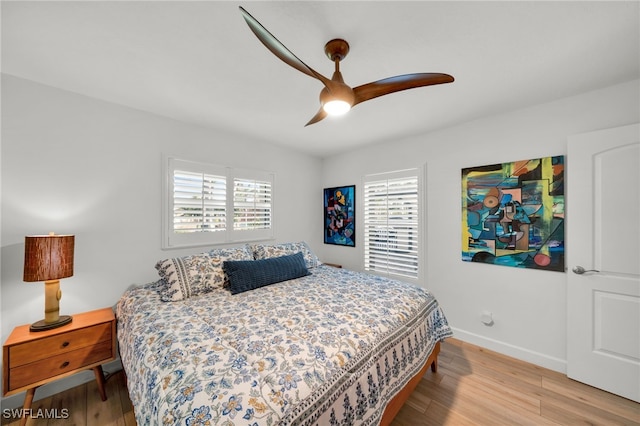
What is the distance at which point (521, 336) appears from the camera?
242 centimetres

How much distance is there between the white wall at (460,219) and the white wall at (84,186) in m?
2.76

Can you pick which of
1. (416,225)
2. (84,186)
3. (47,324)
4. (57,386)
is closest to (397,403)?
(416,225)

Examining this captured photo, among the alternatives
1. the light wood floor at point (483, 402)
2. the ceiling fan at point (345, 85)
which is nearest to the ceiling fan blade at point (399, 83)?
the ceiling fan at point (345, 85)

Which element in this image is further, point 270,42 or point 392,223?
point 392,223

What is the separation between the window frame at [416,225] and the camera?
308 centimetres

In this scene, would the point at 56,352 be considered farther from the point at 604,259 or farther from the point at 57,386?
the point at 604,259

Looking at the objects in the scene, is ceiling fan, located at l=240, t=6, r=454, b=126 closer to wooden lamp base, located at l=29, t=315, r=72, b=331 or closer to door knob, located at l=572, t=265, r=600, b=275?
door knob, located at l=572, t=265, r=600, b=275

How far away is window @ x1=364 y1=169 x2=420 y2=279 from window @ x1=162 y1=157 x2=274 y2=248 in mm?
1470

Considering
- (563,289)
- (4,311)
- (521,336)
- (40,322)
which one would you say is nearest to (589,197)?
(563,289)

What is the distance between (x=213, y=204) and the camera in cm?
287

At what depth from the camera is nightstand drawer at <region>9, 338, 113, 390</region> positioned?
1564 millimetres

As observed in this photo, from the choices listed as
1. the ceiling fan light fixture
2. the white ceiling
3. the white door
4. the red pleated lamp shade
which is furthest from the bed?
the white ceiling

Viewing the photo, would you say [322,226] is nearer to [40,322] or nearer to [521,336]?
[521,336]

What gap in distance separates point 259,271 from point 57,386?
180 centimetres
